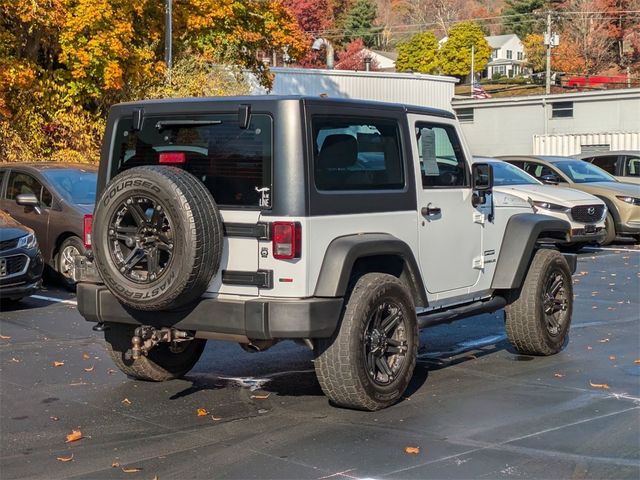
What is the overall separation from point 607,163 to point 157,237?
1790 cm

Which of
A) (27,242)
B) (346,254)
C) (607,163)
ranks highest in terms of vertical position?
(607,163)

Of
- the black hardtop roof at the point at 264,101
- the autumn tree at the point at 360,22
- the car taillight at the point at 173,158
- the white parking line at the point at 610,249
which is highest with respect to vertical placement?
the autumn tree at the point at 360,22

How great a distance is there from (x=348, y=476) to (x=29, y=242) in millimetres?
7496

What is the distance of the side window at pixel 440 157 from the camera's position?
7836 millimetres

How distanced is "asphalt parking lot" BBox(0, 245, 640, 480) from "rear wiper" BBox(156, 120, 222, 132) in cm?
199

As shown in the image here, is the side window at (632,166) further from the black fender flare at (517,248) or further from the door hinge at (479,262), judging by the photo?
the door hinge at (479,262)

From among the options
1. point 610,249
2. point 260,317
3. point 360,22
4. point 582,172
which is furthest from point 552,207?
point 360,22

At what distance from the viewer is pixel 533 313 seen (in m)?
8.85

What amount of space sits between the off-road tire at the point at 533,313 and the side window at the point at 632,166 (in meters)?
14.2

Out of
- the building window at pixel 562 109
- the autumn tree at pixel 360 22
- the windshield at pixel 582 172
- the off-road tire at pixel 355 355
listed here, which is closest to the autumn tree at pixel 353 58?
the autumn tree at pixel 360 22

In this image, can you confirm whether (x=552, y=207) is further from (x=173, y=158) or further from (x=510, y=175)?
(x=173, y=158)

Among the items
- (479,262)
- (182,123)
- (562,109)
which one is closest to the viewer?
(182,123)

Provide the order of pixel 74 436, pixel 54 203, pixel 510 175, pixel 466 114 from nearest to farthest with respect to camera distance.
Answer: pixel 74 436 < pixel 54 203 < pixel 510 175 < pixel 466 114

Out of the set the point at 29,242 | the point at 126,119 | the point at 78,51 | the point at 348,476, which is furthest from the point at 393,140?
the point at 78,51
